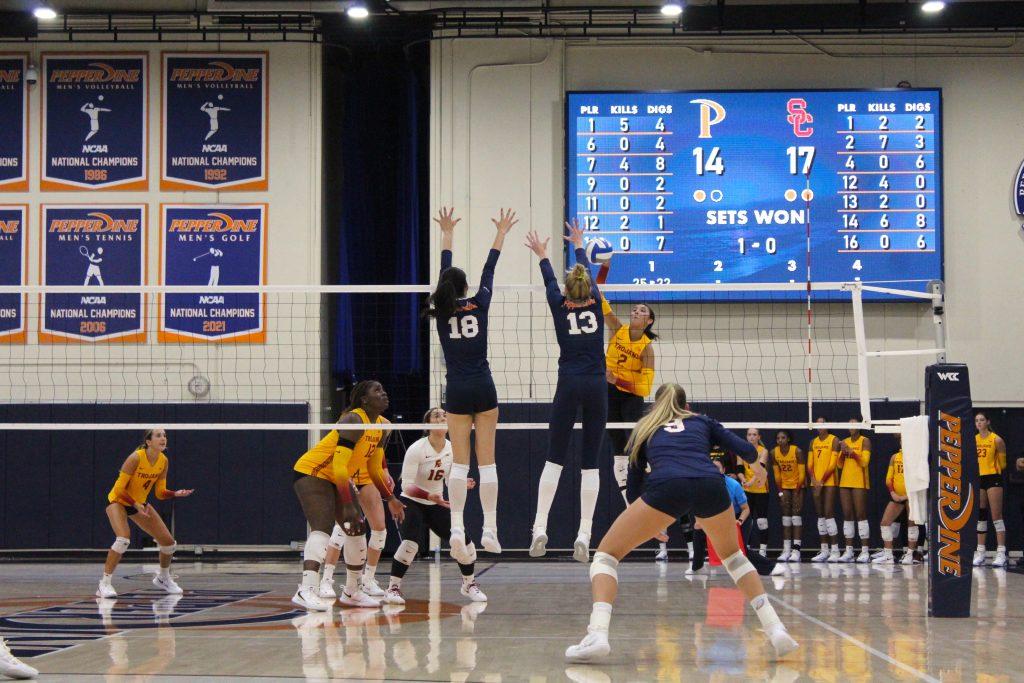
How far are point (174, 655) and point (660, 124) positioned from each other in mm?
11888

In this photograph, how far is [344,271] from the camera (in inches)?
712

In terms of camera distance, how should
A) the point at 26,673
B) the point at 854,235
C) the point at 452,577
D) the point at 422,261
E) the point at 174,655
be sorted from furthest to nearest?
the point at 422,261 → the point at 854,235 → the point at 452,577 → the point at 174,655 → the point at 26,673

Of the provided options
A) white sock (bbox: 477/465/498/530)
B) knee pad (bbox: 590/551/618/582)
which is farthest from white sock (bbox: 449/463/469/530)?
knee pad (bbox: 590/551/618/582)

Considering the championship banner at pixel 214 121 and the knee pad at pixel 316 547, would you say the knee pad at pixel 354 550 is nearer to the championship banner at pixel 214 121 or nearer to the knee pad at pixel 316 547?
the knee pad at pixel 316 547

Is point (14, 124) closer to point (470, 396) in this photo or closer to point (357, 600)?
point (357, 600)

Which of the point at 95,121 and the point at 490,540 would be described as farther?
the point at 95,121

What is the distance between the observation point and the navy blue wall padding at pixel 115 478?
58.3 ft

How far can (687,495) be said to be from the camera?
23.9ft

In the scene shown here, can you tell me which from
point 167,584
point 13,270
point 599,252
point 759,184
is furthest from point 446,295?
point 13,270

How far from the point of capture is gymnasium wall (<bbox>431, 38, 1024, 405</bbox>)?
17703 millimetres

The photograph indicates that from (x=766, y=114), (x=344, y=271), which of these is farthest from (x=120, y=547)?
(x=766, y=114)

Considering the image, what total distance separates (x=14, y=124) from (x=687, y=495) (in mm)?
14787

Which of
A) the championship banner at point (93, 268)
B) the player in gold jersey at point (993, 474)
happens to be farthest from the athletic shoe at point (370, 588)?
the player in gold jersey at point (993, 474)

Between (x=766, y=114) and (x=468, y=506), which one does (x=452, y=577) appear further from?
(x=766, y=114)
